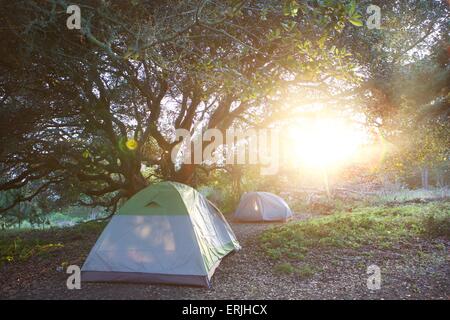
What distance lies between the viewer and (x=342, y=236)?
10.8 m

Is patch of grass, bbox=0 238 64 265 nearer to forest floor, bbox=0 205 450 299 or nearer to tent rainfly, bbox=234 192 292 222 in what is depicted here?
forest floor, bbox=0 205 450 299

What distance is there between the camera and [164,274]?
23.0 ft

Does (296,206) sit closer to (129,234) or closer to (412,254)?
(412,254)

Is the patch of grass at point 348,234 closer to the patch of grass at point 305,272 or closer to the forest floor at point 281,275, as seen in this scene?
the forest floor at point 281,275

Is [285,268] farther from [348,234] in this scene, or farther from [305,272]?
[348,234]

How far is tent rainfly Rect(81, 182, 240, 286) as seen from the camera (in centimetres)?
704

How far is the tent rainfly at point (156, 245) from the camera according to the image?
704 cm

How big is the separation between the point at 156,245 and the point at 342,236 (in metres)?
6.09

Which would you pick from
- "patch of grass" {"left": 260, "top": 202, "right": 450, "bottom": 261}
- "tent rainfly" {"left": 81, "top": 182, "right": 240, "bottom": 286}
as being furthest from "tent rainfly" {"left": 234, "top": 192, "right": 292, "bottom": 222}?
"tent rainfly" {"left": 81, "top": 182, "right": 240, "bottom": 286}

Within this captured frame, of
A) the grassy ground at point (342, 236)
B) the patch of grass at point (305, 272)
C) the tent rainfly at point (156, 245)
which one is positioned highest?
the tent rainfly at point (156, 245)

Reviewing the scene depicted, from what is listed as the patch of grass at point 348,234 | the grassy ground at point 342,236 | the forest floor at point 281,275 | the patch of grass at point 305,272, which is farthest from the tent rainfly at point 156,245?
the patch of grass at point 348,234

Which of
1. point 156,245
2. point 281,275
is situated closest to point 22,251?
point 156,245

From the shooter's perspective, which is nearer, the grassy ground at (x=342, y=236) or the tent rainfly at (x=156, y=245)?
the tent rainfly at (x=156, y=245)

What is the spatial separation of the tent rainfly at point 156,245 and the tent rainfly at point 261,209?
8326 millimetres
